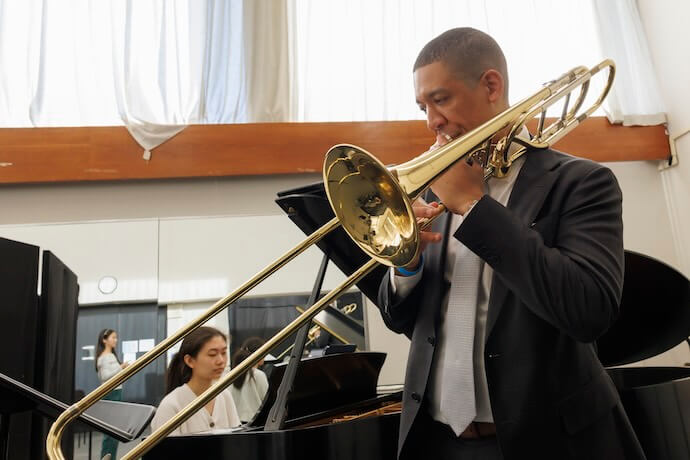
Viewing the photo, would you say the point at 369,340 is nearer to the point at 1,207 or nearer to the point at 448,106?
the point at 1,207

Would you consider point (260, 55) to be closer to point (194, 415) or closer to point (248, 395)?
point (248, 395)

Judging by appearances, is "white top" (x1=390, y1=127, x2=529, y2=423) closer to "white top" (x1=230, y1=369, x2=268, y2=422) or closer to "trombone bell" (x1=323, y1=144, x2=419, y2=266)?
"trombone bell" (x1=323, y1=144, x2=419, y2=266)

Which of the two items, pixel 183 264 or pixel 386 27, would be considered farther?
pixel 386 27

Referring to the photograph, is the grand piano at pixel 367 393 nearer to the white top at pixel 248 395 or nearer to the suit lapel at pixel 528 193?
the suit lapel at pixel 528 193

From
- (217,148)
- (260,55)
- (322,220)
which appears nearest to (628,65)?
(260,55)

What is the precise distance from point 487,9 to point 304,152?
80.3 inches

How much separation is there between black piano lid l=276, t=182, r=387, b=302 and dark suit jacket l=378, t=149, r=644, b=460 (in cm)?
65

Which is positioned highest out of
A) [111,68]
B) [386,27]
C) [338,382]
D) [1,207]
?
[386,27]

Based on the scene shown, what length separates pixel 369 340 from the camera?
14.3 feet

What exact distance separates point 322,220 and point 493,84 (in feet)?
2.51

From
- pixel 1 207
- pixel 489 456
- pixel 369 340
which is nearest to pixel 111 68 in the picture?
pixel 1 207

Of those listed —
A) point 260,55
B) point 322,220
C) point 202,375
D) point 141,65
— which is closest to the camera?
point 322,220

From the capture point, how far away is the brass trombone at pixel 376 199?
1.18m

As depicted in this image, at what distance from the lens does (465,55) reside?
151 centimetres
